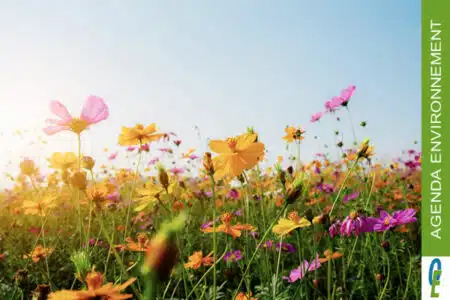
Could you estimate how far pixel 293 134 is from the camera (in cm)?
156

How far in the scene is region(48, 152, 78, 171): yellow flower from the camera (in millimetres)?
1095

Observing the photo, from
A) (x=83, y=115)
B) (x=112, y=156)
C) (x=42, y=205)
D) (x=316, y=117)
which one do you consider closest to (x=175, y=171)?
(x=112, y=156)

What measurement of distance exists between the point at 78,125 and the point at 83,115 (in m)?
0.02

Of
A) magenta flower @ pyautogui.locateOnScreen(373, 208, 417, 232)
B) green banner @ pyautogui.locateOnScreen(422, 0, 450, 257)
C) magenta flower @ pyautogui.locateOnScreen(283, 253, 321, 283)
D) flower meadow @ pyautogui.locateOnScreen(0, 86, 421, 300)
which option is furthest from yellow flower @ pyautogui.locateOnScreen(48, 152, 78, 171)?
green banner @ pyautogui.locateOnScreen(422, 0, 450, 257)

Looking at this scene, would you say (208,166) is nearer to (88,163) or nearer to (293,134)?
(88,163)

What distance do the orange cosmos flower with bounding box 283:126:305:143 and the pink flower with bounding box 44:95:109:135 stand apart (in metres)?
0.88

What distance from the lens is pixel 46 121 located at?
85 cm

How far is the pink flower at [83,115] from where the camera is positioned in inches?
32.3

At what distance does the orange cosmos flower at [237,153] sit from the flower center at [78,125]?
26 centimetres

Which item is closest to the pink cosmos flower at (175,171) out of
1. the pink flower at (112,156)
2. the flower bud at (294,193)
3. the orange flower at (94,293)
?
the pink flower at (112,156)

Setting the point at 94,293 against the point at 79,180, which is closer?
the point at 94,293

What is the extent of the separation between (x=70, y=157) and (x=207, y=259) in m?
0.46

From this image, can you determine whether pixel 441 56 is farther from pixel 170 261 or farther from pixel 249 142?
pixel 170 261

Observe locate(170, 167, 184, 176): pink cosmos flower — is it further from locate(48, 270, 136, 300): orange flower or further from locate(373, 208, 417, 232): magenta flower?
locate(48, 270, 136, 300): orange flower
